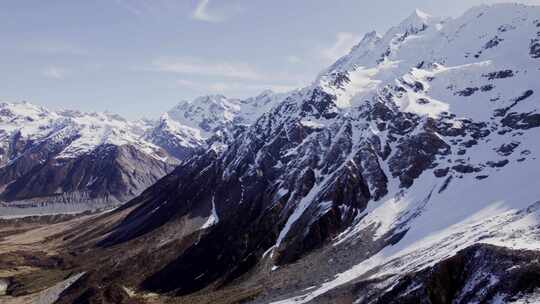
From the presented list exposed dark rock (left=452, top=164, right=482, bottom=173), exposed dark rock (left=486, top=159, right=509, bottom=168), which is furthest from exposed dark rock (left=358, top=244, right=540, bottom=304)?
exposed dark rock (left=452, top=164, right=482, bottom=173)

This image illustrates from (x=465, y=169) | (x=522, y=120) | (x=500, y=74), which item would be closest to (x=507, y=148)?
(x=465, y=169)

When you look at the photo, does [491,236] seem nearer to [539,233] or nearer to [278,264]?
[539,233]

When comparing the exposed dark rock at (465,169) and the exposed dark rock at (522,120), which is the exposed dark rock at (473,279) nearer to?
the exposed dark rock at (465,169)

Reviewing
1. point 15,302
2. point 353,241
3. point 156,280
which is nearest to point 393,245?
point 353,241

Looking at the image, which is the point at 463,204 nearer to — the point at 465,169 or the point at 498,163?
the point at 465,169

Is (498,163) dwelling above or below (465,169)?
below

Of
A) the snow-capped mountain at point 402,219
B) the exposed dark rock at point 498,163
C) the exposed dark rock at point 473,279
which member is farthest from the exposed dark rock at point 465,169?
the exposed dark rock at point 473,279

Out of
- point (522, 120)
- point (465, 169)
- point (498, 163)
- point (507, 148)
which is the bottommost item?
point (498, 163)

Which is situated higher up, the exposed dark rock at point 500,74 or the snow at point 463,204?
the exposed dark rock at point 500,74

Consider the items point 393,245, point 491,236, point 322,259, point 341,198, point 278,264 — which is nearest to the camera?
point 491,236

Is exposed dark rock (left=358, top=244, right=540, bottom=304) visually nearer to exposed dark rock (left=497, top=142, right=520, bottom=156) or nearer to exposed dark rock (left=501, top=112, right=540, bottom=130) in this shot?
exposed dark rock (left=497, top=142, right=520, bottom=156)

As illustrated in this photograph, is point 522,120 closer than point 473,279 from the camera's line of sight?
No
